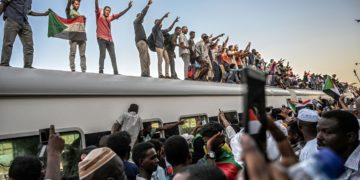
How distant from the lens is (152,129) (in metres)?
5.62

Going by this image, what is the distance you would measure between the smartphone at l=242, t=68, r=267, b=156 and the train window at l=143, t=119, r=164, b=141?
451 cm

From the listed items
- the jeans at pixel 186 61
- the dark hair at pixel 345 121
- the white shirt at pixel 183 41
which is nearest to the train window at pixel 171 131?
the dark hair at pixel 345 121

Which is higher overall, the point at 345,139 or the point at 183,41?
the point at 183,41

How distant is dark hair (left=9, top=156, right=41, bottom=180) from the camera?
2.15 metres

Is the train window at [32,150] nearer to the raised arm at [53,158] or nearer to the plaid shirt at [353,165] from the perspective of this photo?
the raised arm at [53,158]

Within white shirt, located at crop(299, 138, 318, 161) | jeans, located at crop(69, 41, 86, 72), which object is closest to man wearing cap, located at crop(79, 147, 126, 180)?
white shirt, located at crop(299, 138, 318, 161)

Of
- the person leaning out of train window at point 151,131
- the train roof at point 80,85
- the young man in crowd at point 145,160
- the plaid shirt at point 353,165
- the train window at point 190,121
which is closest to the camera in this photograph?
the plaid shirt at point 353,165

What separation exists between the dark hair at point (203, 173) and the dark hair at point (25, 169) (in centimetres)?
106

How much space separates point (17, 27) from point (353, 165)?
4.34 m

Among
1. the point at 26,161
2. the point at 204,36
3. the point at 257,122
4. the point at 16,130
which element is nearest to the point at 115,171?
the point at 26,161

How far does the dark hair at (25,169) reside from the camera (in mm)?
2146

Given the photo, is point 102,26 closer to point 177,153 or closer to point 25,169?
point 177,153

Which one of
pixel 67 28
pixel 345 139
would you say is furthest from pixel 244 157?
pixel 67 28

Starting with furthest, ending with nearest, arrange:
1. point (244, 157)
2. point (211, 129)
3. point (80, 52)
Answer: point (80, 52) → point (211, 129) → point (244, 157)
